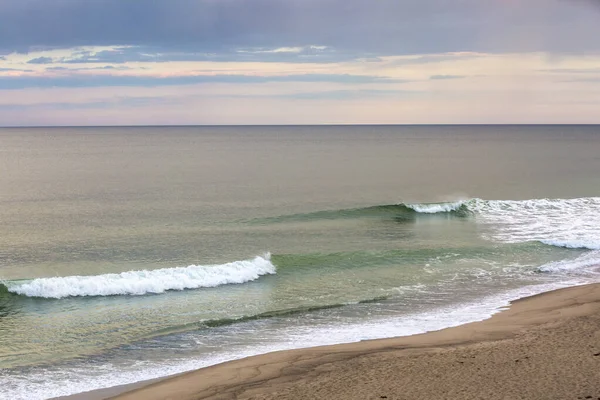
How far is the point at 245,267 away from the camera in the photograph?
2245cm

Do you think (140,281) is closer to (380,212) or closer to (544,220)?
(380,212)

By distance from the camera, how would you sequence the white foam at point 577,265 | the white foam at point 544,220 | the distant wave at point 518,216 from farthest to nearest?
the distant wave at point 518,216
the white foam at point 544,220
the white foam at point 577,265

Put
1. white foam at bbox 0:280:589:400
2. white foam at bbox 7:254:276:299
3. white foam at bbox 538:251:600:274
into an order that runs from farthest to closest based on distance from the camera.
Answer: white foam at bbox 538:251:600:274
white foam at bbox 7:254:276:299
white foam at bbox 0:280:589:400

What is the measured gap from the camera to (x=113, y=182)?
51906 millimetres

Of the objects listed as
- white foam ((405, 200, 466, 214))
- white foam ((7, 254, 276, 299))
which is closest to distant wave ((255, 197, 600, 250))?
white foam ((405, 200, 466, 214))

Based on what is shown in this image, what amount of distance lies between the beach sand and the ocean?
0.96 meters

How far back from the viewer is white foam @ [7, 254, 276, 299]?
66.0 ft

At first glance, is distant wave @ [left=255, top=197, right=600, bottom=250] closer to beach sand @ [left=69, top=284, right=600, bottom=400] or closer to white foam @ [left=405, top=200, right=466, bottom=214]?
white foam @ [left=405, top=200, right=466, bottom=214]

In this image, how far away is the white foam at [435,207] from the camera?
121 ft

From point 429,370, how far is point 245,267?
447 inches

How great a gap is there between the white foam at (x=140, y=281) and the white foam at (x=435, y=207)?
16742 millimetres

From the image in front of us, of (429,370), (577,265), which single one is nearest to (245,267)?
(429,370)

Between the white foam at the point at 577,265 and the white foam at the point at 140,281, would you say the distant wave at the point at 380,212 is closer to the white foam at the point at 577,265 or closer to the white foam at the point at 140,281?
the white foam at the point at 140,281

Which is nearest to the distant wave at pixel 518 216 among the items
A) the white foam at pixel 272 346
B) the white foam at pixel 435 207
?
the white foam at pixel 435 207
